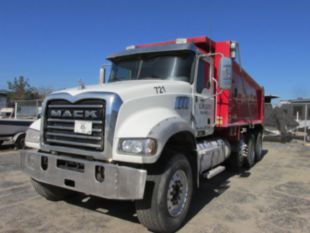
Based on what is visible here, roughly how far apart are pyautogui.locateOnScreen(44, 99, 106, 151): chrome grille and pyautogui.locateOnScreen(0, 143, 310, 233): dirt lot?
3.82ft

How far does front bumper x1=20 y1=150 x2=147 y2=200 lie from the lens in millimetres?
3428

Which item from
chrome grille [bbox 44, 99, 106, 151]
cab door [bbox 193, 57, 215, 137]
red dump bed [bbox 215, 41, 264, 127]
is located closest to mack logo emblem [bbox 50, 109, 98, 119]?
chrome grille [bbox 44, 99, 106, 151]

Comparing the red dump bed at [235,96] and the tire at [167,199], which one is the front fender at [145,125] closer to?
the tire at [167,199]

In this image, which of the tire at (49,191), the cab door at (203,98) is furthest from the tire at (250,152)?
the tire at (49,191)

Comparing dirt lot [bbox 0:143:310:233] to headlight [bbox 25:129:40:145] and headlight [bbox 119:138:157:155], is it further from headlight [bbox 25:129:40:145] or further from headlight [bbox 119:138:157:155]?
headlight [bbox 119:138:157:155]

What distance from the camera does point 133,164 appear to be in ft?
12.2

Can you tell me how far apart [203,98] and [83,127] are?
263cm

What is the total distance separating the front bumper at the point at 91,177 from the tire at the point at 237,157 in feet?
17.0

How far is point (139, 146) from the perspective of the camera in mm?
3479

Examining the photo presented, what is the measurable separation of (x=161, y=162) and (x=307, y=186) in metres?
4.58

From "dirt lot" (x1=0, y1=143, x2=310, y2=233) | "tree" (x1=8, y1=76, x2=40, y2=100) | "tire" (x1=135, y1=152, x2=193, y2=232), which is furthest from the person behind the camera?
"tree" (x1=8, y1=76, x2=40, y2=100)

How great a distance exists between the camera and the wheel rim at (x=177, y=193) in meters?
4.01

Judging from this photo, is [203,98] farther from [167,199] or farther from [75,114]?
[75,114]

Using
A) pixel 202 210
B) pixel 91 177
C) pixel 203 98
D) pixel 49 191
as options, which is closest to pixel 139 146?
pixel 91 177
